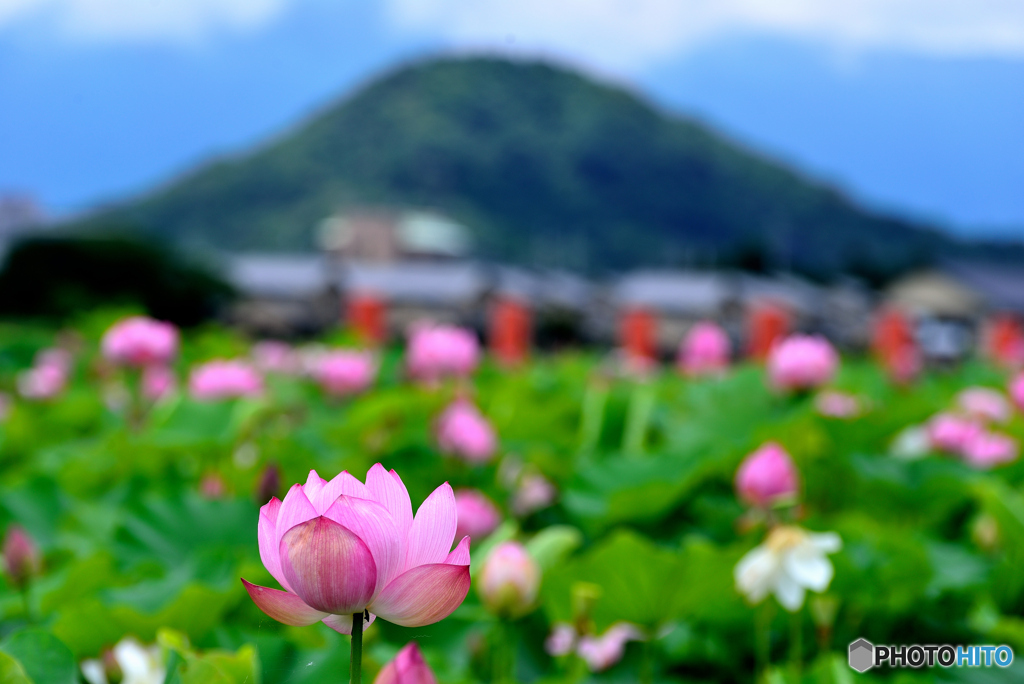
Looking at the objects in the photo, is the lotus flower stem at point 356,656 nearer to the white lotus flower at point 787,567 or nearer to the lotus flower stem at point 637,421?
the white lotus flower at point 787,567

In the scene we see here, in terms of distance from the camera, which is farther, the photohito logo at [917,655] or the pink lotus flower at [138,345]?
the pink lotus flower at [138,345]

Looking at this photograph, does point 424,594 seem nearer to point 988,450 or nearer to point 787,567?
point 787,567

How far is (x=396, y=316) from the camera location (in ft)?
46.4

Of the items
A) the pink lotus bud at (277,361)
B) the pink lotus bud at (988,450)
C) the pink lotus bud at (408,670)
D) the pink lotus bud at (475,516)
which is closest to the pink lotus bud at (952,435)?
the pink lotus bud at (988,450)

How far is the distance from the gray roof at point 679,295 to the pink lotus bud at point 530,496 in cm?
1260

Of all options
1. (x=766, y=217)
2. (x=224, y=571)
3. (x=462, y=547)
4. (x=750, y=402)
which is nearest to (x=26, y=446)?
(x=224, y=571)

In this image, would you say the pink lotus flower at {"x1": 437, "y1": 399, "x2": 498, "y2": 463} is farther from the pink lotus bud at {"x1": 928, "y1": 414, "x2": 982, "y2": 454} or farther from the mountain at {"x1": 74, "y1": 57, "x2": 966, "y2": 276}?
the mountain at {"x1": 74, "y1": 57, "x2": 966, "y2": 276}

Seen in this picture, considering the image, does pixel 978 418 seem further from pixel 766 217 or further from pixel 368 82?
pixel 368 82

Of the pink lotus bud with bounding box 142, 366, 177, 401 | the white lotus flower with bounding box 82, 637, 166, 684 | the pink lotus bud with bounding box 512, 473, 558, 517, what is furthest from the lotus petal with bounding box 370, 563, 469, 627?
the pink lotus bud with bounding box 142, 366, 177, 401

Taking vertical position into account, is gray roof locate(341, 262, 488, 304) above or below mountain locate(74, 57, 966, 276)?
below

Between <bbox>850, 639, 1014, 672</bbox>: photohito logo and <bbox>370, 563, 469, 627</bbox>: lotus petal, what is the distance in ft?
1.77

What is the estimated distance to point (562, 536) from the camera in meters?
0.85

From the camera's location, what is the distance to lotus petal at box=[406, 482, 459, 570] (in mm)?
342

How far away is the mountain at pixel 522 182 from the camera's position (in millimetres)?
39906
